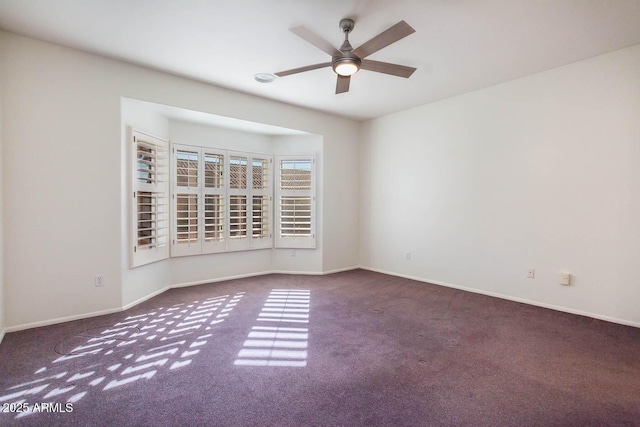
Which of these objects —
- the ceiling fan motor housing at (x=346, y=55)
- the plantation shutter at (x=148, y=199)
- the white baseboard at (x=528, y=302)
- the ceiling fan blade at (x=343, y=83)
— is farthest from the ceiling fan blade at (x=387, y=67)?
the white baseboard at (x=528, y=302)

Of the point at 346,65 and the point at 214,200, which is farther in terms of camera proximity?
the point at 214,200

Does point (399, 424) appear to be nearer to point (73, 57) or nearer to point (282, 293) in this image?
point (282, 293)

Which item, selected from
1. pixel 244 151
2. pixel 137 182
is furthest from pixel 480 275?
pixel 137 182

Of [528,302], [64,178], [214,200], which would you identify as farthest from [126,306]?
[528,302]

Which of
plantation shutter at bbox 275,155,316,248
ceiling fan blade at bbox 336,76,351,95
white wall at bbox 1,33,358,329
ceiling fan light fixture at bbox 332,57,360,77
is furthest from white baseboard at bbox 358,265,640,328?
white wall at bbox 1,33,358,329

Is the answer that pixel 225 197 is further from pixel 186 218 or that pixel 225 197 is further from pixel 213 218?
pixel 186 218

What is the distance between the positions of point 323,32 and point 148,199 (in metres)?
2.95

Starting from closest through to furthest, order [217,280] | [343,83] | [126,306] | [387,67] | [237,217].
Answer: [387,67]
[343,83]
[126,306]
[217,280]
[237,217]

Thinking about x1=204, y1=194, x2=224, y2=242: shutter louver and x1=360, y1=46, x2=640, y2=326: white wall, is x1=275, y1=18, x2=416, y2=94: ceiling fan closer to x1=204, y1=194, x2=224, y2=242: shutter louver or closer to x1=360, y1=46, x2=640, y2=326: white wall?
x1=360, y1=46, x2=640, y2=326: white wall

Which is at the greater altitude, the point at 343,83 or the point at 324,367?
the point at 343,83

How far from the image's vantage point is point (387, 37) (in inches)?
90.7

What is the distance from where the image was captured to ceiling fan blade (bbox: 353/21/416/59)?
2.16m

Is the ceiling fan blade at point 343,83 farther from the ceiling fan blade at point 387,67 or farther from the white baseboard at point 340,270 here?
the white baseboard at point 340,270

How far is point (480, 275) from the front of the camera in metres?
4.20
